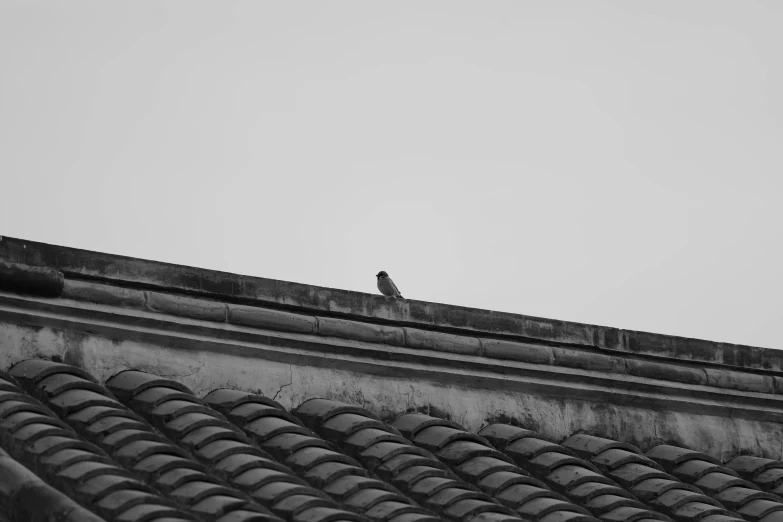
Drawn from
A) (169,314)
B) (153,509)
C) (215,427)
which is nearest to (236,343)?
(169,314)

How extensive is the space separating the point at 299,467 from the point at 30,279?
159cm

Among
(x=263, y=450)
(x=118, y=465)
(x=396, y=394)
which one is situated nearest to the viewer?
(x=118, y=465)

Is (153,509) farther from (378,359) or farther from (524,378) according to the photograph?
(524,378)

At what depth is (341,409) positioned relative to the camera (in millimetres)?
6797

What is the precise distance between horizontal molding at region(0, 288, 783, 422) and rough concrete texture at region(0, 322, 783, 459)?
0.03 meters

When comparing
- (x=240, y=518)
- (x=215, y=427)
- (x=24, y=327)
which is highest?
(x=24, y=327)

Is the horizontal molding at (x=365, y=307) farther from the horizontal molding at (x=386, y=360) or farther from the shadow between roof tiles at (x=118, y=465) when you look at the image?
the shadow between roof tiles at (x=118, y=465)

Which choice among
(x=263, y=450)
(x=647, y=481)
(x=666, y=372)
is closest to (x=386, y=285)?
(x=666, y=372)

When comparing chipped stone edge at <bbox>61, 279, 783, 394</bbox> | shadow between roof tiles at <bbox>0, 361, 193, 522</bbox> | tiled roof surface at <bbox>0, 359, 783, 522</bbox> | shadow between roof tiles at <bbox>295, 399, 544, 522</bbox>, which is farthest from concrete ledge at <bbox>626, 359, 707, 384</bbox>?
shadow between roof tiles at <bbox>0, 361, 193, 522</bbox>

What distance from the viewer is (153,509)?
478 cm

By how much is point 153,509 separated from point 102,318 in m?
2.04

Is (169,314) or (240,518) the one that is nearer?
(240,518)

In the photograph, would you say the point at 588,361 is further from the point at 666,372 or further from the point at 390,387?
the point at 390,387

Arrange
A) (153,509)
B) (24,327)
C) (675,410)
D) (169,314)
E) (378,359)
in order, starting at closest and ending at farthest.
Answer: (153,509) < (24,327) < (169,314) < (378,359) < (675,410)
